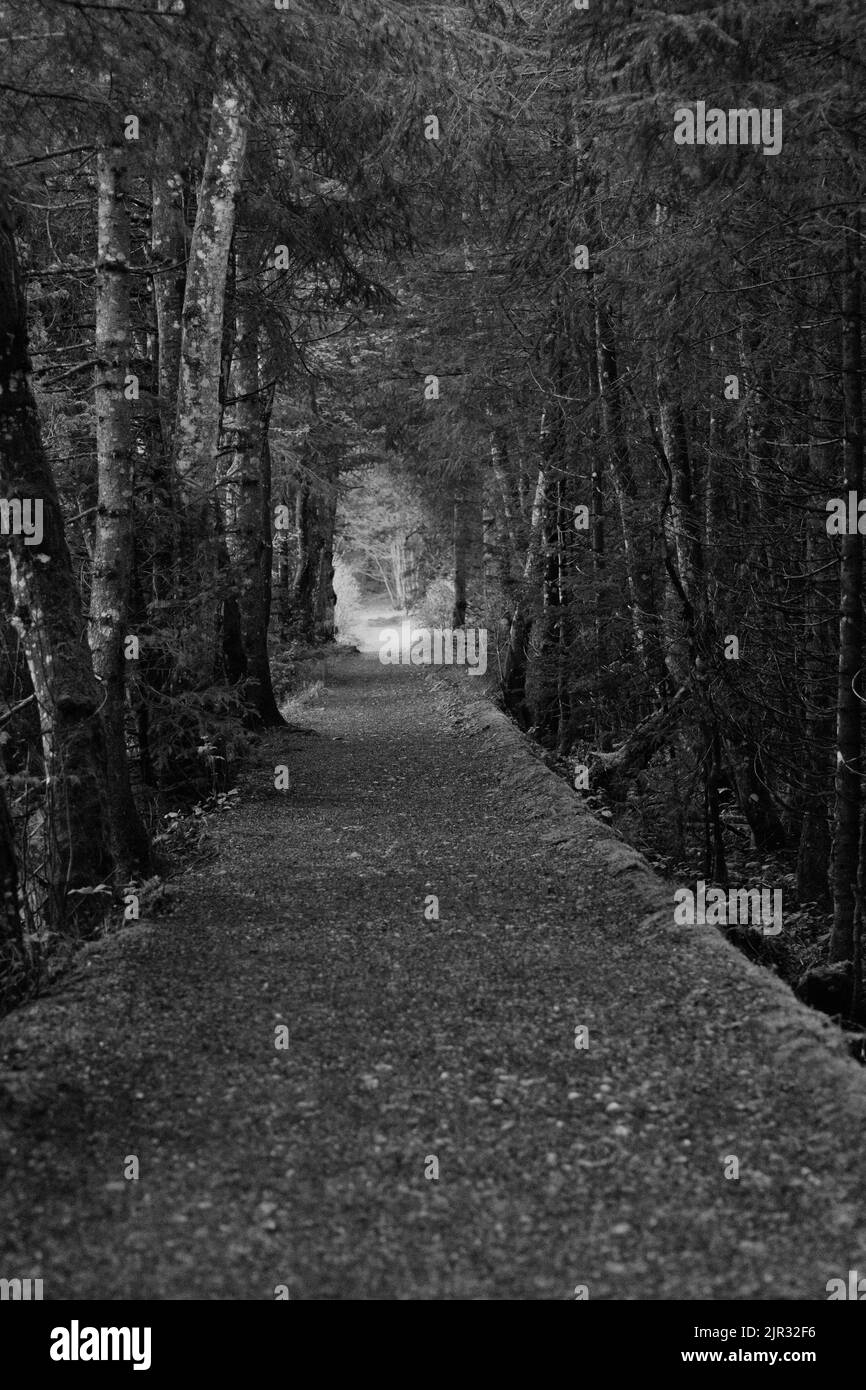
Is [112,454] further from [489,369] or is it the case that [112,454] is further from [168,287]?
[489,369]

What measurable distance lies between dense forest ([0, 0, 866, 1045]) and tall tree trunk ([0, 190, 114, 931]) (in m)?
0.02

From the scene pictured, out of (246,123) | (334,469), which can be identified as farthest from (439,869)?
(334,469)

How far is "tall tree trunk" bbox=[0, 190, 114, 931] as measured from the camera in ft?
21.7

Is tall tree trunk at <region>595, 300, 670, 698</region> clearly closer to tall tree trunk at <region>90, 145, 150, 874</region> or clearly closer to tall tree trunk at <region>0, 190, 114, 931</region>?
tall tree trunk at <region>90, 145, 150, 874</region>

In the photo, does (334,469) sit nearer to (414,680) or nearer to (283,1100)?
(414,680)

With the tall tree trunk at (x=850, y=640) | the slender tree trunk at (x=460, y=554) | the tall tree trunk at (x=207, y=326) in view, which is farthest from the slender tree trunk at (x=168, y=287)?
the slender tree trunk at (x=460, y=554)

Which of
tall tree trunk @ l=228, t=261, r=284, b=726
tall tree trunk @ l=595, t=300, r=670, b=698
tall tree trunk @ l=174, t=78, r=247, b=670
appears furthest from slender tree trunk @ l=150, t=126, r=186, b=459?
tall tree trunk @ l=595, t=300, r=670, b=698

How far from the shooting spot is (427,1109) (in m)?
4.34

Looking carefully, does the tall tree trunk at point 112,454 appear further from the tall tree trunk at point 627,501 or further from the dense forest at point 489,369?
the tall tree trunk at point 627,501

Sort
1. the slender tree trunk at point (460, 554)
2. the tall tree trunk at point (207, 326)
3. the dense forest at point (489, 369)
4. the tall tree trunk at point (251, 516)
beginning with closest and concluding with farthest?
the dense forest at point (489, 369)
the tall tree trunk at point (207, 326)
the tall tree trunk at point (251, 516)
the slender tree trunk at point (460, 554)

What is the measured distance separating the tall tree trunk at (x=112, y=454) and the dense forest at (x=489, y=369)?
28mm

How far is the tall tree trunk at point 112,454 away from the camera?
26.1ft

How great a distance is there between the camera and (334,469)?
Answer: 23.2 meters
